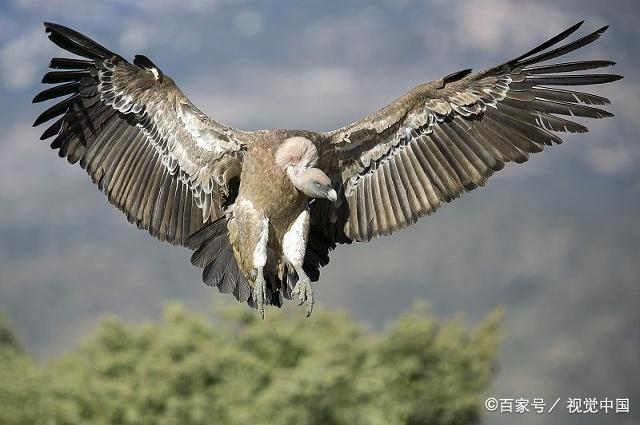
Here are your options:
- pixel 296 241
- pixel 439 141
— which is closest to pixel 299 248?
pixel 296 241

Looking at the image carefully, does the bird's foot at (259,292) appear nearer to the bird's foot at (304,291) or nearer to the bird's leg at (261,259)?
the bird's leg at (261,259)

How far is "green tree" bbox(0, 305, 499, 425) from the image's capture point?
36375mm

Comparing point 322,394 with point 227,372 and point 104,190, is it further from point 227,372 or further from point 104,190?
point 104,190

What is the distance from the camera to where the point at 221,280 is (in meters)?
9.85

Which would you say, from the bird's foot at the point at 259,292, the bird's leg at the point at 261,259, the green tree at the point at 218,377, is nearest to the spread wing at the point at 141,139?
the bird's leg at the point at 261,259

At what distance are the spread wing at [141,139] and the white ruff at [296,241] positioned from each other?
2.57 ft

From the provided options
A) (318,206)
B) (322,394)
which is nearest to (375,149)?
(318,206)

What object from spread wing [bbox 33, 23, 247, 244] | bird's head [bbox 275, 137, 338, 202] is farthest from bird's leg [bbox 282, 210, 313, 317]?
spread wing [bbox 33, 23, 247, 244]

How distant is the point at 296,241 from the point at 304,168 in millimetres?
649

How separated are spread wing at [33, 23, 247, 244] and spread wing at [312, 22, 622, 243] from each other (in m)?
1.05

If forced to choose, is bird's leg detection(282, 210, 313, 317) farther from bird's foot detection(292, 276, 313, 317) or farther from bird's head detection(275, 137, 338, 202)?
bird's head detection(275, 137, 338, 202)

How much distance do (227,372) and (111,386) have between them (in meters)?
3.97

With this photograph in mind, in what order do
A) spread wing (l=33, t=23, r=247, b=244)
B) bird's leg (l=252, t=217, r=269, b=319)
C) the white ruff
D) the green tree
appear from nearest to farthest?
bird's leg (l=252, t=217, r=269, b=319)
the white ruff
spread wing (l=33, t=23, r=247, b=244)
the green tree

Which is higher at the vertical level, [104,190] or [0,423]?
[0,423]
